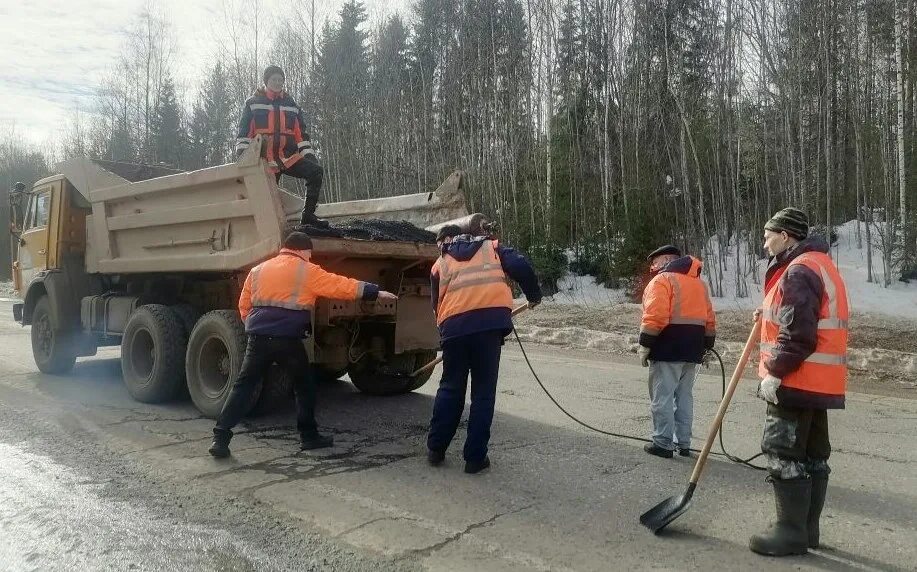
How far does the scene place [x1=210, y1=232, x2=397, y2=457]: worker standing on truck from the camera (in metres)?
4.81

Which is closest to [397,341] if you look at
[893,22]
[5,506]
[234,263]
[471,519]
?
[234,263]

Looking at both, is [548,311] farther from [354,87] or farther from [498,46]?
[354,87]

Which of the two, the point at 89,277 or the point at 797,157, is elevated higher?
the point at 797,157

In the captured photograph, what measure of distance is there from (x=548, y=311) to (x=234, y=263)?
369 inches

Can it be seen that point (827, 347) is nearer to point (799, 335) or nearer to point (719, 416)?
point (799, 335)

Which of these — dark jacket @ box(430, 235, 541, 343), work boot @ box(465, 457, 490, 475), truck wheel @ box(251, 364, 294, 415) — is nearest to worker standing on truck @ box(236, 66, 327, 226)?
truck wheel @ box(251, 364, 294, 415)

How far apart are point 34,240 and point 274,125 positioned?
13.9ft

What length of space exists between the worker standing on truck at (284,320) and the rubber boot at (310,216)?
2.34 ft

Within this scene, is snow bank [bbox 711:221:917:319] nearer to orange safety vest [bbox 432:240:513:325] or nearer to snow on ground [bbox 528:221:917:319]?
snow on ground [bbox 528:221:917:319]

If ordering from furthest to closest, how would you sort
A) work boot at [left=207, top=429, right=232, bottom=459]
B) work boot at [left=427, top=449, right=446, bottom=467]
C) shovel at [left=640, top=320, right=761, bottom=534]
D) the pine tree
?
the pine tree
work boot at [left=207, top=429, right=232, bottom=459]
work boot at [left=427, top=449, right=446, bottom=467]
shovel at [left=640, top=320, right=761, bottom=534]

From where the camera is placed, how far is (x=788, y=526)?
3229mm

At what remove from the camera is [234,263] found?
578 cm

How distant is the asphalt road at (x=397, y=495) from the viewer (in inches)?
126

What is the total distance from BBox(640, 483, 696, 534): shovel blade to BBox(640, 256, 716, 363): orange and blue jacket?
4.97 ft
